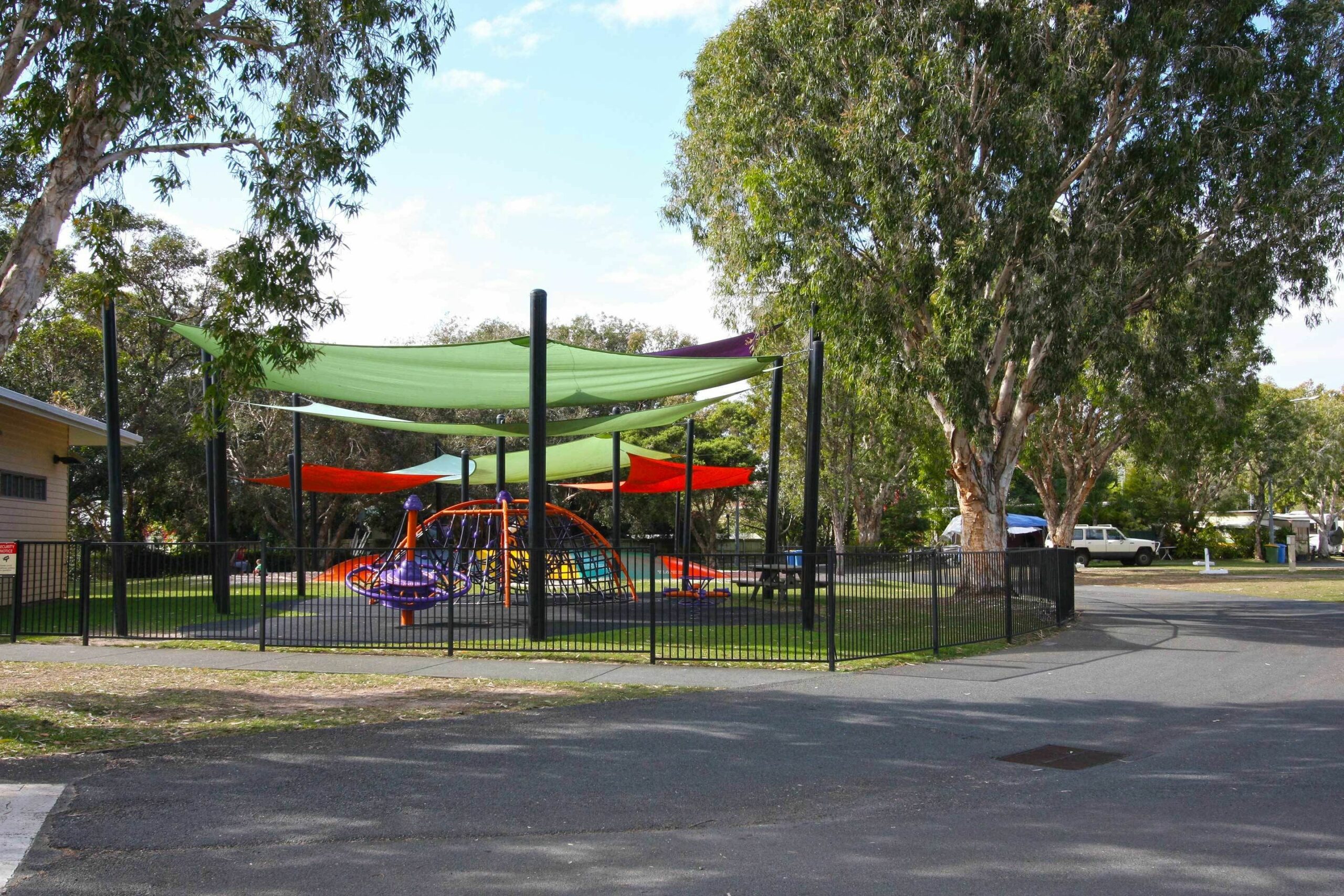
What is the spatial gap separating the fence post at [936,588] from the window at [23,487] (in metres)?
16.5

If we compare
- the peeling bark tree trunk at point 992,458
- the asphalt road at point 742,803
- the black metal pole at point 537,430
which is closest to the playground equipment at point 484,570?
the black metal pole at point 537,430

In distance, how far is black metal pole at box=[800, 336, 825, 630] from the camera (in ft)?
42.1

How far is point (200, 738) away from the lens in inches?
292

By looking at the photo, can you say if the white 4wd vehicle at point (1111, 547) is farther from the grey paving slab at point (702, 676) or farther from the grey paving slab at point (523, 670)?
the grey paving slab at point (523, 670)

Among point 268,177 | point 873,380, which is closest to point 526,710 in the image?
point 268,177

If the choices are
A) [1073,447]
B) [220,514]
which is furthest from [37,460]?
[1073,447]

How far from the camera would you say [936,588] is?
11.8 metres

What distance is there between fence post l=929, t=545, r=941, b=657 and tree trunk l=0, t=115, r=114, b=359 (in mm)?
9026

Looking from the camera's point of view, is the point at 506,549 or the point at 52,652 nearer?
the point at 52,652

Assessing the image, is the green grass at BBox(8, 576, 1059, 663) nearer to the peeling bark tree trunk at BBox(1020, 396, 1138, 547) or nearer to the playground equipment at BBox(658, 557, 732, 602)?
the playground equipment at BBox(658, 557, 732, 602)

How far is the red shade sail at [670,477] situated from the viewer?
68.1 feet

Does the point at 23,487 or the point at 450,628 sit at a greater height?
the point at 23,487

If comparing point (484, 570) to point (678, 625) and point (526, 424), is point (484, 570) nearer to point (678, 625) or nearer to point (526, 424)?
point (526, 424)

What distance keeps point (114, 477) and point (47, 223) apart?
20.3 feet
